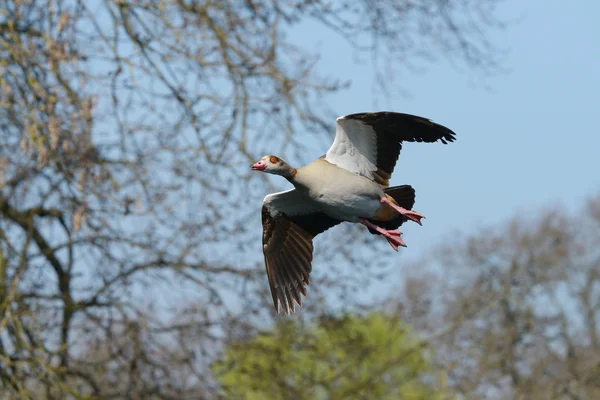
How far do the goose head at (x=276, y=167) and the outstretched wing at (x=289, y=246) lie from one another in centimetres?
93

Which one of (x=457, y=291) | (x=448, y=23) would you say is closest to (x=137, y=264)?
(x=448, y=23)

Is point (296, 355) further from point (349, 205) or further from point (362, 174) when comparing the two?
point (349, 205)

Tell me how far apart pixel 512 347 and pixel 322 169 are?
10408 mm

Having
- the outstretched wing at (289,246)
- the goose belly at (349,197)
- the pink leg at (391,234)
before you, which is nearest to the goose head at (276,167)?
the goose belly at (349,197)

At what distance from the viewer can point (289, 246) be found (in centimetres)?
664

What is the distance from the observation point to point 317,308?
8539 millimetres

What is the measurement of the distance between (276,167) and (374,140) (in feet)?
2.12

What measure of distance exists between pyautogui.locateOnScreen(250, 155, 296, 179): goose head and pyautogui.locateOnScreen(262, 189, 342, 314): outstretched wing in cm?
93

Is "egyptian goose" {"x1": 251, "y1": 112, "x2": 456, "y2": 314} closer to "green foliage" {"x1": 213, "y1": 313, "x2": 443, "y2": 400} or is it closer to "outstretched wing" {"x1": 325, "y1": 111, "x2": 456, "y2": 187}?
"outstretched wing" {"x1": 325, "y1": 111, "x2": 456, "y2": 187}

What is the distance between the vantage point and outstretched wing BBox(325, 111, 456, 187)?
5.56m

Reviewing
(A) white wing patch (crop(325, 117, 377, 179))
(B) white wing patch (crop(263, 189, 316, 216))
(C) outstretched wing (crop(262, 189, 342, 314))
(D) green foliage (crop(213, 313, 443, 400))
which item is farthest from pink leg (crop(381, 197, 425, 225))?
(D) green foliage (crop(213, 313, 443, 400))

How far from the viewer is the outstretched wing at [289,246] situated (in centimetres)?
646

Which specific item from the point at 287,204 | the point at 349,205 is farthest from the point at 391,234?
the point at 287,204

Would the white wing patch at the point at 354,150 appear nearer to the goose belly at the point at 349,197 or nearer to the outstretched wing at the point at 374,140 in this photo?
the outstretched wing at the point at 374,140
